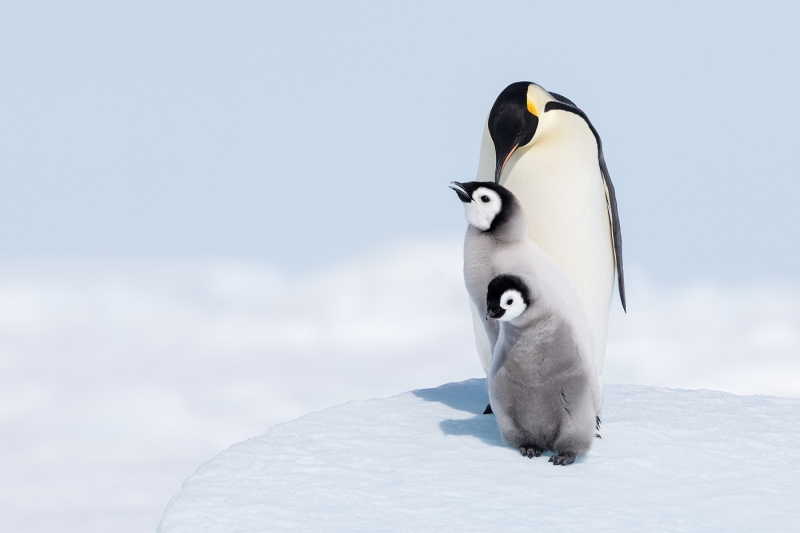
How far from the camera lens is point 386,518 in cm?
288

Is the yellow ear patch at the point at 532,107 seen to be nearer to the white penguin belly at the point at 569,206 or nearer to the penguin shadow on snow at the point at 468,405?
the white penguin belly at the point at 569,206

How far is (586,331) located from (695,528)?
0.89 metres

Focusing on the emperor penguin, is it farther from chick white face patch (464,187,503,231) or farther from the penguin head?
the penguin head

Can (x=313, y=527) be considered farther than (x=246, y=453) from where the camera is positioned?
No

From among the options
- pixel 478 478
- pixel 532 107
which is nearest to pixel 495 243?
pixel 532 107

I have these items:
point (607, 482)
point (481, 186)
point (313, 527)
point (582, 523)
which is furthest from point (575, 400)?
point (313, 527)

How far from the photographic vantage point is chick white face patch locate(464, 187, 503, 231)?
3.52 m

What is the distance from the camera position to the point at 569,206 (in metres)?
3.91

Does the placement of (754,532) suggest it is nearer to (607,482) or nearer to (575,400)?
(607,482)

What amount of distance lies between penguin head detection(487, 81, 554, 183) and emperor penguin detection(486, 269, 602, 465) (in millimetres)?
665

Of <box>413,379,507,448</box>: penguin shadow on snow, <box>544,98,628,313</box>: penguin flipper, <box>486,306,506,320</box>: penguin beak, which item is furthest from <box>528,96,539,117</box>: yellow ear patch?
<box>413,379,507,448</box>: penguin shadow on snow

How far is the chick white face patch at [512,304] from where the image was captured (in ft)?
10.2

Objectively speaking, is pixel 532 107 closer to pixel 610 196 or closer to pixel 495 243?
pixel 610 196

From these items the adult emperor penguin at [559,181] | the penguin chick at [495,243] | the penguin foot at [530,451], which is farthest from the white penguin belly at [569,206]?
the penguin foot at [530,451]
